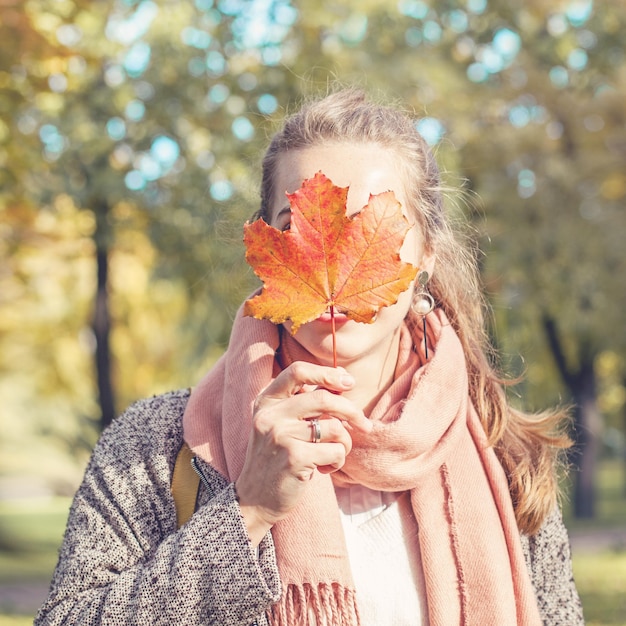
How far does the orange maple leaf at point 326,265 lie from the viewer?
1714mm

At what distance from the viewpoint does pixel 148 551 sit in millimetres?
2000

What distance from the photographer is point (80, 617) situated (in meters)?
1.88

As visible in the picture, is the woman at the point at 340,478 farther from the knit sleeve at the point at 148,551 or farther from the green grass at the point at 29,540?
the green grass at the point at 29,540

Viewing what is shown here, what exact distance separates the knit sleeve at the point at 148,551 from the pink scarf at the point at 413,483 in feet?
0.27

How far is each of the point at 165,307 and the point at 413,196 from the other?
55.4ft

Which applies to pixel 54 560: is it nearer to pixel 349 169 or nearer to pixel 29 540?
pixel 29 540

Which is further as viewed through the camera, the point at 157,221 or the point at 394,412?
the point at 157,221

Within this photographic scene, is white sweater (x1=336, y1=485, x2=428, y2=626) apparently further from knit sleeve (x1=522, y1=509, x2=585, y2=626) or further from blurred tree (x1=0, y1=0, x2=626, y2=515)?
blurred tree (x1=0, y1=0, x2=626, y2=515)

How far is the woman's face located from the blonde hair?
0.04 metres

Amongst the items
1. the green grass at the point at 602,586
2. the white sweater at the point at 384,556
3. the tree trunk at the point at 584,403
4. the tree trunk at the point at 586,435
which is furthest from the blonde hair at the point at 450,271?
the tree trunk at the point at 586,435

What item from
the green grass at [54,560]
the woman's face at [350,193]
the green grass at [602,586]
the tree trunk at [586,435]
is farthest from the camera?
the tree trunk at [586,435]

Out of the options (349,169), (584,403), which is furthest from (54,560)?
(349,169)

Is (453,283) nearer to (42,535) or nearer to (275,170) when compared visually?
(275,170)

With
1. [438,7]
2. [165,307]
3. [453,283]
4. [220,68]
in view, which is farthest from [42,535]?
[453,283]
